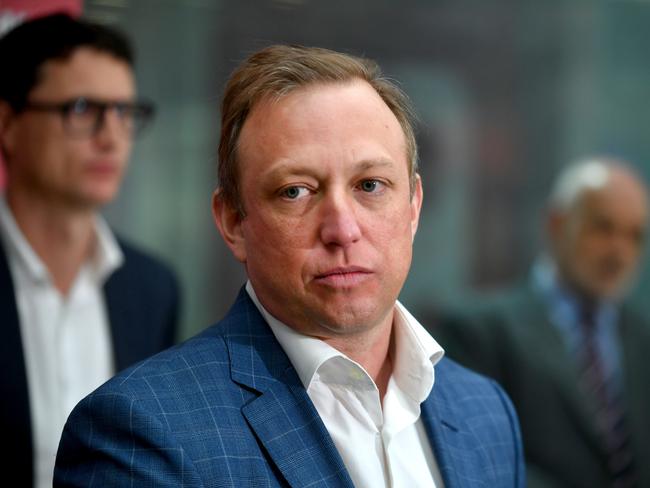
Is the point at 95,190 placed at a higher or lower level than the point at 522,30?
lower

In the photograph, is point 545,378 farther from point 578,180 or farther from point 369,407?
point 369,407

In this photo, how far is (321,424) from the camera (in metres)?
1.69

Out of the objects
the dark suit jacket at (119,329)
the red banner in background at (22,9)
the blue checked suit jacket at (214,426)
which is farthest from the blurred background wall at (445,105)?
the blue checked suit jacket at (214,426)

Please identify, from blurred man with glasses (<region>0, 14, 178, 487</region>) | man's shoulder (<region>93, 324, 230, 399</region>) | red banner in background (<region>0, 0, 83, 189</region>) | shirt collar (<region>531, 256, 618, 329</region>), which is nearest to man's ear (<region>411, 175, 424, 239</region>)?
man's shoulder (<region>93, 324, 230, 399</region>)

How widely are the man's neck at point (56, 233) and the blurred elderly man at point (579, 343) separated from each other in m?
1.67

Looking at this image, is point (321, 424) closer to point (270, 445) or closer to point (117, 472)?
point (270, 445)

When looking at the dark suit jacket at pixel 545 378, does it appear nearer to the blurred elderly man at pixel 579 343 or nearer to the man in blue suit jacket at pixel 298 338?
the blurred elderly man at pixel 579 343

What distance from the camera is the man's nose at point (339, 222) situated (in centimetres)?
167

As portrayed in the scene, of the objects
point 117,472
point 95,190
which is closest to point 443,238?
point 95,190

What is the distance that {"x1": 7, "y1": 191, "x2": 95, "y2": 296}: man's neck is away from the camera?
2.85m

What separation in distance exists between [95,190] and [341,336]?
4.19 feet

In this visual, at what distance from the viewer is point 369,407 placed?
5.83 feet

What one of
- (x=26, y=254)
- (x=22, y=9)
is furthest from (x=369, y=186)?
(x=22, y=9)

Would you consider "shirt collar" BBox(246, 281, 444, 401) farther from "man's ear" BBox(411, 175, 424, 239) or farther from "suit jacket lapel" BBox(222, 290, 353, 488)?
"man's ear" BBox(411, 175, 424, 239)
